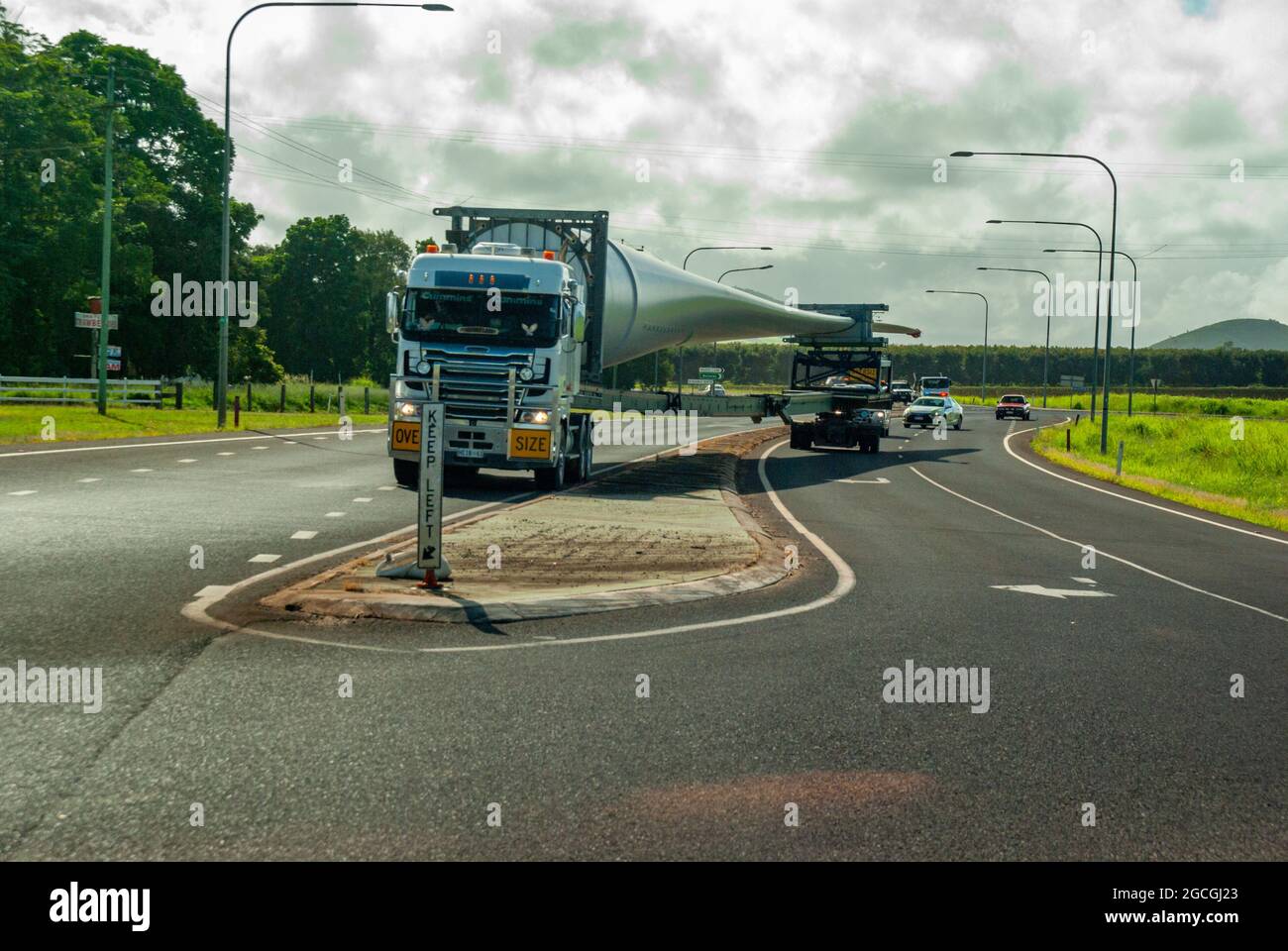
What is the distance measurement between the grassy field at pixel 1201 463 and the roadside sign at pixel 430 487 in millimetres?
18277

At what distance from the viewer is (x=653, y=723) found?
21.2 feet

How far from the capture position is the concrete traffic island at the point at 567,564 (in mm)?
9586

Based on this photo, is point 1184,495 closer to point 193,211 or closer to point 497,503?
point 497,503

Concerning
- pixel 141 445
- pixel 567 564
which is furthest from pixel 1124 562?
pixel 141 445

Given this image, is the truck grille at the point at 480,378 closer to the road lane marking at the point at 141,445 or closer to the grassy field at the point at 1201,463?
the road lane marking at the point at 141,445

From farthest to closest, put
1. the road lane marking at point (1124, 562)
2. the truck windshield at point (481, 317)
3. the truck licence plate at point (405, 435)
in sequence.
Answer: the truck windshield at point (481, 317)
the truck licence plate at point (405, 435)
the road lane marking at point (1124, 562)

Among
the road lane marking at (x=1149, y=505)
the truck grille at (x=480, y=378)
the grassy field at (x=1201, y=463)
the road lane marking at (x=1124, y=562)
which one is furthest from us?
the grassy field at (x=1201, y=463)

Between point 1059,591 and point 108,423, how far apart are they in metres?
28.4

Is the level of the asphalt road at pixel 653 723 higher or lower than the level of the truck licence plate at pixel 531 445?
lower

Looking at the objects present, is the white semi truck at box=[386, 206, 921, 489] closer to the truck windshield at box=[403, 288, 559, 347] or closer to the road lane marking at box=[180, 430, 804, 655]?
the truck windshield at box=[403, 288, 559, 347]

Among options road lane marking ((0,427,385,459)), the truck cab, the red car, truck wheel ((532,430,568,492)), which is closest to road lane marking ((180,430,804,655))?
the truck cab

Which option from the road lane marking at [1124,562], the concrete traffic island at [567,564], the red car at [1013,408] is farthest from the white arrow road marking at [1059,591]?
the red car at [1013,408]

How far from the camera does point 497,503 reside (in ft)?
61.2

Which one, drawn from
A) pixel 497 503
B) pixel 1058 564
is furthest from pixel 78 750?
pixel 497 503
